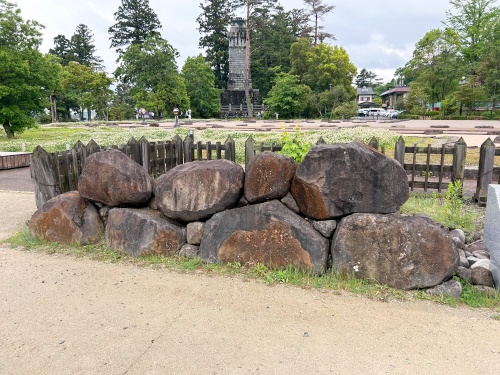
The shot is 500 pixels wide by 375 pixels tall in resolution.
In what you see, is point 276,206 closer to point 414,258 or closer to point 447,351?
point 414,258

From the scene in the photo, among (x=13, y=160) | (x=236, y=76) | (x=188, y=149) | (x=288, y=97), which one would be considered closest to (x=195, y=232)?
(x=188, y=149)

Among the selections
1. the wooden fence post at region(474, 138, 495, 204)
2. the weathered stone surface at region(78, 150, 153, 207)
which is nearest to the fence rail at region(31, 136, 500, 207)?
the wooden fence post at region(474, 138, 495, 204)

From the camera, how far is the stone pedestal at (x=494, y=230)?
11.7 feet

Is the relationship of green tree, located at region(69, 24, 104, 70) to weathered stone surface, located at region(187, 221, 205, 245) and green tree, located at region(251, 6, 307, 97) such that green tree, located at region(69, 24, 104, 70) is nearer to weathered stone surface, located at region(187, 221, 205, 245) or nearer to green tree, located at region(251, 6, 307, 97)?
green tree, located at region(251, 6, 307, 97)

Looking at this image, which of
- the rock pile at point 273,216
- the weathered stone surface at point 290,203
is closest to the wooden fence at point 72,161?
the rock pile at point 273,216

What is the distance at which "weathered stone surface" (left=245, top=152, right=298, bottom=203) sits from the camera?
418cm

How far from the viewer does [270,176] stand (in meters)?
4.17

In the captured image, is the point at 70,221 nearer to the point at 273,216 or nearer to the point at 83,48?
the point at 273,216

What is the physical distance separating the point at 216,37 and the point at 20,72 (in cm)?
3992

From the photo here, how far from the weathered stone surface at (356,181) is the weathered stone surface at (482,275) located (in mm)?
923

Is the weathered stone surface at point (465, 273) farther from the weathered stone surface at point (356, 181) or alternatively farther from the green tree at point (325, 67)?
the green tree at point (325, 67)

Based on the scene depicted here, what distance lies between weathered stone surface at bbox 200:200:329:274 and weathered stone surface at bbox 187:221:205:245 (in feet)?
0.31

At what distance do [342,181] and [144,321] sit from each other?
2222mm

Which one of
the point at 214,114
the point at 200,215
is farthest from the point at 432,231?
the point at 214,114
